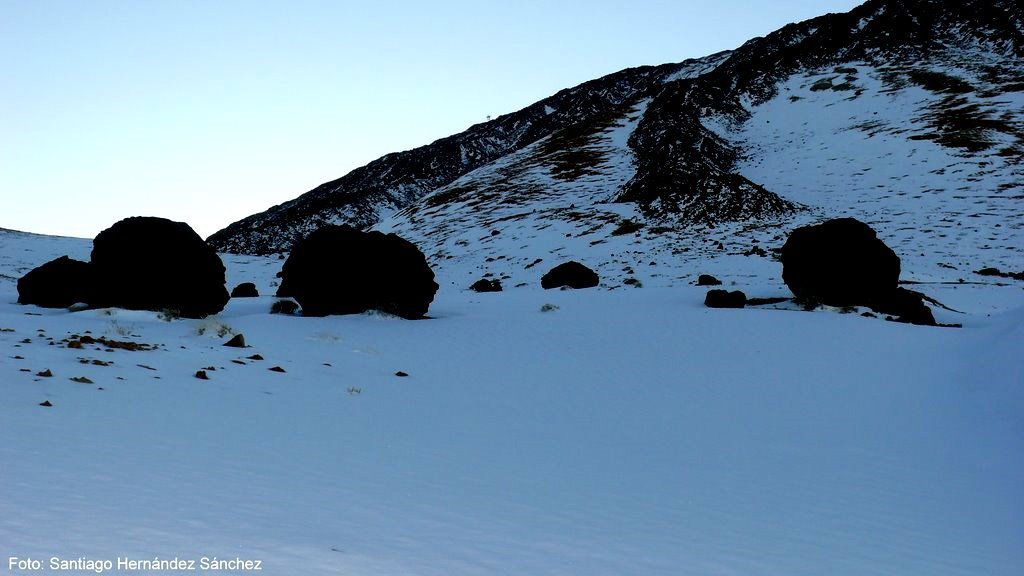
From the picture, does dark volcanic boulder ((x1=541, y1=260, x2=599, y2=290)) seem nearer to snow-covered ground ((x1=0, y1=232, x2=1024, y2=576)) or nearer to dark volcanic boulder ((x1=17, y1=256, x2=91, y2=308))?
snow-covered ground ((x1=0, y1=232, x2=1024, y2=576))

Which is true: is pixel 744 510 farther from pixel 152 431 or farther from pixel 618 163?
pixel 618 163

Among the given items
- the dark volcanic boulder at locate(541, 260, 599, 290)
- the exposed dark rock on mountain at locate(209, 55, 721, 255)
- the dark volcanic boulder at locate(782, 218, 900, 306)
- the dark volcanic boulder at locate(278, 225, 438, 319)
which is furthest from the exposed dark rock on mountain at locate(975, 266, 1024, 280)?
the exposed dark rock on mountain at locate(209, 55, 721, 255)

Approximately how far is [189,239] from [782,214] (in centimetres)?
3515

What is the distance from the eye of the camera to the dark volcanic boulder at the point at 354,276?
700 inches

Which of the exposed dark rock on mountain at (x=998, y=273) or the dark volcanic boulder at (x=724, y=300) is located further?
the exposed dark rock on mountain at (x=998, y=273)

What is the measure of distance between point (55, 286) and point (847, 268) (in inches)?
867

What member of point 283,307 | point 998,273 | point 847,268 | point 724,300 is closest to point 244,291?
point 283,307

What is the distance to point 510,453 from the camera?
21.4ft

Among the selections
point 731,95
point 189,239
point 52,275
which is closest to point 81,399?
point 189,239

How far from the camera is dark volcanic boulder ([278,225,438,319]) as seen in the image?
58.3 ft

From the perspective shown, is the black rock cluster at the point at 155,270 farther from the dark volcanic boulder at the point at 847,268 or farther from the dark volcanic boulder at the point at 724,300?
the dark volcanic boulder at the point at 847,268

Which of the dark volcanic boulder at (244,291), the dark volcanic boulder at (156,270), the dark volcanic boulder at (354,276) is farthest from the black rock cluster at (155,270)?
the dark volcanic boulder at (244,291)

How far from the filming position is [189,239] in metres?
16.5

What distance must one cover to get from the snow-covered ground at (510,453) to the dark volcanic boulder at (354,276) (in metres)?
3.98
